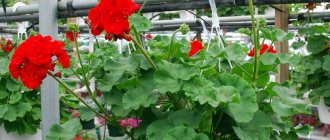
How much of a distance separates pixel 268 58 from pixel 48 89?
1.95 ft

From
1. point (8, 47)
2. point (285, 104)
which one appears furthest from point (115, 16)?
point (8, 47)

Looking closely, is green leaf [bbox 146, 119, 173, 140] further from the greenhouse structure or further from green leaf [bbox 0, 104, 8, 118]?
green leaf [bbox 0, 104, 8, 118]

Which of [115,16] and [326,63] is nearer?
[115,16]

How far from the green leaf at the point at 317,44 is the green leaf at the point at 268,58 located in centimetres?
127

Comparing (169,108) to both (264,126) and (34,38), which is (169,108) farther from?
(34,38)

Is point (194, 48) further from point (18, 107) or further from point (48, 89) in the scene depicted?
point (18, 107)

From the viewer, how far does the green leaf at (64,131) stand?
3.53 ft

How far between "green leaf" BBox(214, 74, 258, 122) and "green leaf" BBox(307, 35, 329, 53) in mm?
1412

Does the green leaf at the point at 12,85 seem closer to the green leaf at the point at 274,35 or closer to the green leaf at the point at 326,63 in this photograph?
the green leaf at the point at 274,35

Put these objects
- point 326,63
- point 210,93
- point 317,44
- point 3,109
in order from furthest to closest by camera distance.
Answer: point 317,44 → point 326,63 → point 3,109 → point 210,93

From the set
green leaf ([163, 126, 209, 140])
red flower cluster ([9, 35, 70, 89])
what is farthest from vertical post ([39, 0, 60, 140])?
green leaf ([163, 126, 209, 140])

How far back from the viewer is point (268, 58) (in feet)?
3.43

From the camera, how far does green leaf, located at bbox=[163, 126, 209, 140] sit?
0.89m

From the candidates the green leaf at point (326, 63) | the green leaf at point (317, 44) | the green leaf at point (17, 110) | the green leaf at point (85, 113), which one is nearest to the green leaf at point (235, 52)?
the green leaf at point (85, 113)
